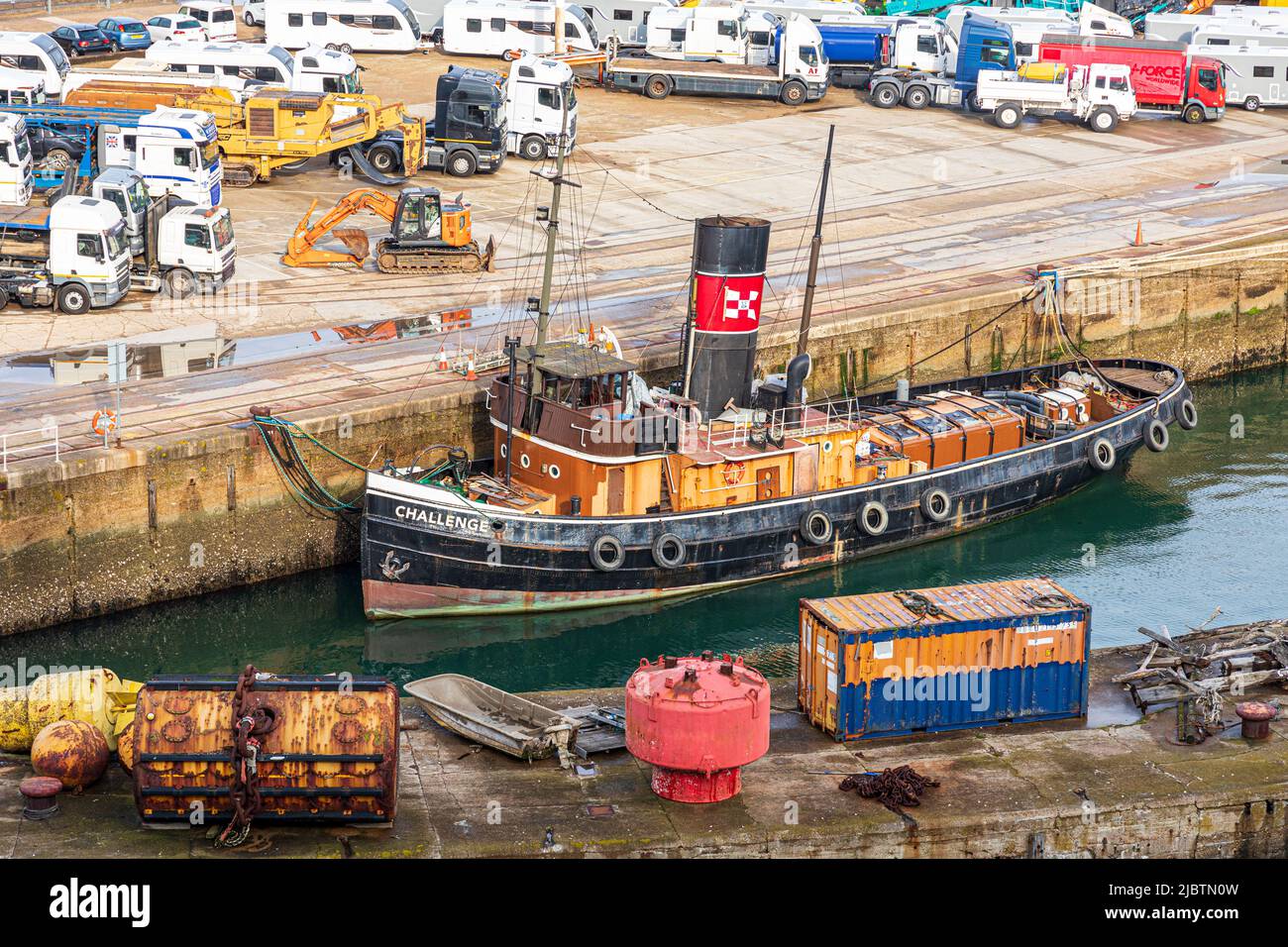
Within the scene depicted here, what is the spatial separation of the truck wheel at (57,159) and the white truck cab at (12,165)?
2.58 m

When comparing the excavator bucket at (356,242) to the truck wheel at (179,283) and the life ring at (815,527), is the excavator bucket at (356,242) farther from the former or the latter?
the life ring at (815,527)

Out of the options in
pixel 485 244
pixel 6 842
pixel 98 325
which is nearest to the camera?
pixel 6 842

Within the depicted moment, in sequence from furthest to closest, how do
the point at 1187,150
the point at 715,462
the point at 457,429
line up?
the point at 1187,150 → the point at 457,429 → the point at 715,462

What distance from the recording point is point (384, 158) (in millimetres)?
50344

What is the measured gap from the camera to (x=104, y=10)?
67.7m

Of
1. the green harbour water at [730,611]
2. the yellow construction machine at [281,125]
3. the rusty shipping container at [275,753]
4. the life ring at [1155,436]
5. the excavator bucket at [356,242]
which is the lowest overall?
the green harbour water at [730,611]

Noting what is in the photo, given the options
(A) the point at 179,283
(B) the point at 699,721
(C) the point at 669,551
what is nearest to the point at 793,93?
(A) the point at 179,283

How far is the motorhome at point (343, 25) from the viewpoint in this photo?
2461 inches

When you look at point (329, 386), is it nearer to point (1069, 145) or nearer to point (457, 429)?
point (457, 429)

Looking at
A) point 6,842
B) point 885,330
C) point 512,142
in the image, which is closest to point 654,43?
point 512,142

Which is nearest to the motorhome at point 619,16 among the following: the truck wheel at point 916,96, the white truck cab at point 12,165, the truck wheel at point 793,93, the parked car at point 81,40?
the truck wheel at point 793,93

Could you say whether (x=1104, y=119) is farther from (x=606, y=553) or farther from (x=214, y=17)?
(x=606, y=553)

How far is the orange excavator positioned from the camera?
1670 inches

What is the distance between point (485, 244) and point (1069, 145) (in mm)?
22804
